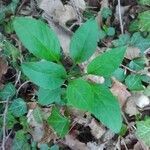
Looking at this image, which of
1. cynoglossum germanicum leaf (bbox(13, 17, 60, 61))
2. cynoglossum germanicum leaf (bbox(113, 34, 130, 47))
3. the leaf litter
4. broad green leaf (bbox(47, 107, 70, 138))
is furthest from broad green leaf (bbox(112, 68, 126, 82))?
cynoglossum germanicum leaf (bbox(13, 17, 60, 61))

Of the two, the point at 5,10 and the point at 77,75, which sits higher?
the point at 5,10

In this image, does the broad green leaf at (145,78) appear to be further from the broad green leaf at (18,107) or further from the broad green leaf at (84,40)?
the broad green leaf at (18,107)

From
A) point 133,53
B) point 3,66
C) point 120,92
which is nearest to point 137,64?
point 133,53

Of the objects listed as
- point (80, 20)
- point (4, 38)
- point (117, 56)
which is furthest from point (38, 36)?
point (80, 20)

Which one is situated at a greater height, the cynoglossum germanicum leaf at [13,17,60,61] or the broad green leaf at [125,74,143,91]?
the cynoglossum germanicum leaf at [13,17,60,61]

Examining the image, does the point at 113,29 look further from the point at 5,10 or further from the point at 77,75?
the point at 5,10

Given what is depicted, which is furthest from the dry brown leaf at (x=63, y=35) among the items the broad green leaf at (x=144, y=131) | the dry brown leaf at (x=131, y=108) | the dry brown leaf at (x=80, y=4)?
the broad green leaf at (x=144, y=131)

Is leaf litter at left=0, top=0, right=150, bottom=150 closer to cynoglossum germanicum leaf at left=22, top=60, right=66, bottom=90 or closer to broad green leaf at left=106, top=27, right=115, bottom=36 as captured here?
broad green leaf at left=106, top=27, right=115, bottom=36
